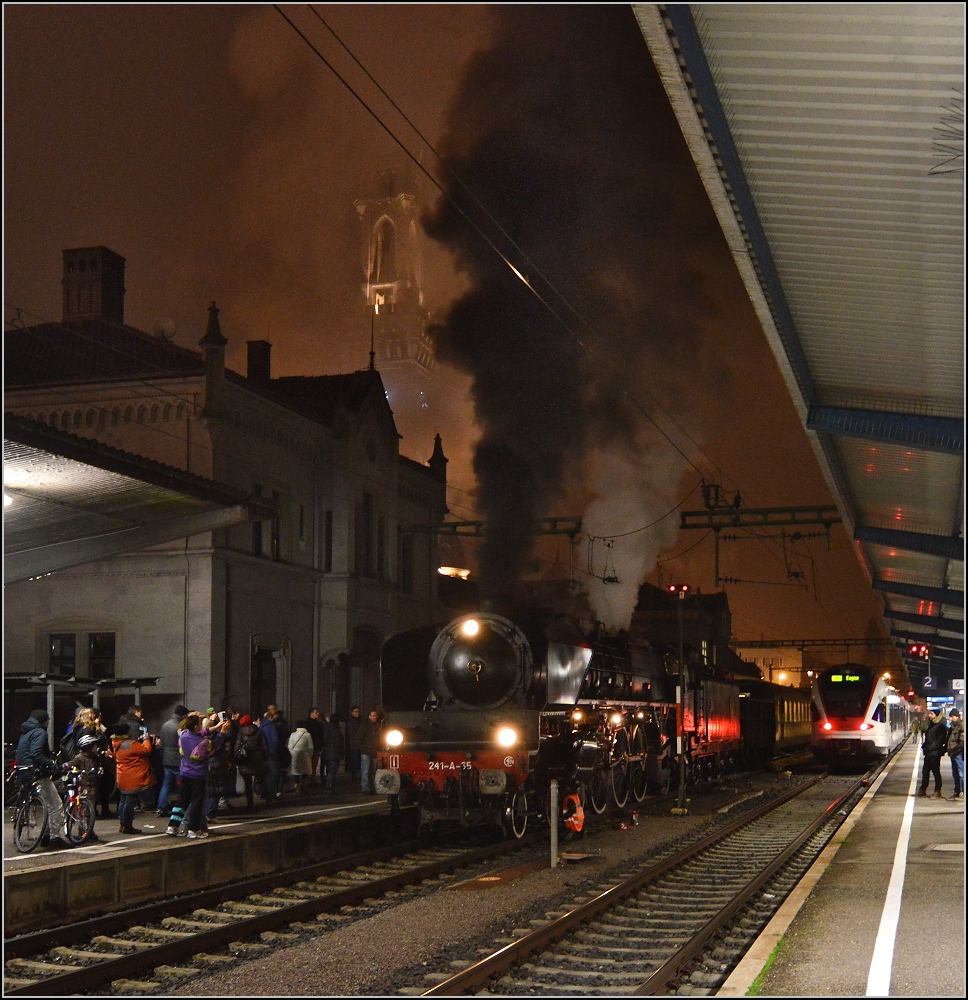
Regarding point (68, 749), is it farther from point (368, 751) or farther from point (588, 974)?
point (588, 974)

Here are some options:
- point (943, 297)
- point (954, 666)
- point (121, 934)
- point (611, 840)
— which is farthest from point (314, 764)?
point (954, 666)

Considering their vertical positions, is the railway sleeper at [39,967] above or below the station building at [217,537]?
below

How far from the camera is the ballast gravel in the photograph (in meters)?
8.26

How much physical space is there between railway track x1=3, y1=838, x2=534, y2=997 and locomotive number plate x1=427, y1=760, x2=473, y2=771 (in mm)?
1616

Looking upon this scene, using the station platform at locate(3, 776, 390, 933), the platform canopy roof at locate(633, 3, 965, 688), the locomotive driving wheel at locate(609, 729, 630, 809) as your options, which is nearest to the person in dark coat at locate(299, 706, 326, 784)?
the station platform at locate(3, 776, 390, 933)

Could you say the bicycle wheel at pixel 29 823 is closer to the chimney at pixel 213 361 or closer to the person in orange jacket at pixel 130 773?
the person in orange jacket at pixel 130 773

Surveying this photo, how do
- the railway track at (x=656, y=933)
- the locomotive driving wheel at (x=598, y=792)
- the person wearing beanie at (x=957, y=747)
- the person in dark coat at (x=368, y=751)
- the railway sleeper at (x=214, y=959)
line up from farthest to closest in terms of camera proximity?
the person wearing beanie at (x=957, y=747), the person in dark coat at (x=368, y=751), the locomotive driving wheel at (x=598, y=792), the railway sleeper at (x=214, y=959), the railway track at (x=656, y=933)

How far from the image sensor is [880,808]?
19891 mm

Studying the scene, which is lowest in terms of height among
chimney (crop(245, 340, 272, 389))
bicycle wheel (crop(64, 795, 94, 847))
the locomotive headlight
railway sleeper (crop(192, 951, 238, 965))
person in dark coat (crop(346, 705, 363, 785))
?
person in dark coat (crop(346, 705, 363, 785))

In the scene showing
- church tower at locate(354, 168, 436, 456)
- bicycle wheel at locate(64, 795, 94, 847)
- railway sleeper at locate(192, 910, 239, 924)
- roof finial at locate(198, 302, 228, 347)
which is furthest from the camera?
church tower at locate(354, 168, 436, 456)

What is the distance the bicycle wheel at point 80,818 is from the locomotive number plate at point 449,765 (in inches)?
160

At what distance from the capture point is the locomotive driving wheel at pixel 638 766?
20.2 metres

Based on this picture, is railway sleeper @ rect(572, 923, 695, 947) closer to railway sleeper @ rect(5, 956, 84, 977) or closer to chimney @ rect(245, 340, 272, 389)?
railway sleeper @ rect(5, 956, 84, 977)

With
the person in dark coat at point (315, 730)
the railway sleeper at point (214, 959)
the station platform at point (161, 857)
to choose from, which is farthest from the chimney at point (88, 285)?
the railway sleeper at point (214, 959)
